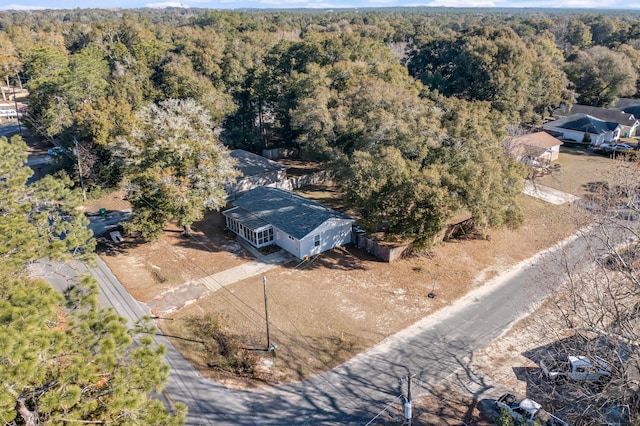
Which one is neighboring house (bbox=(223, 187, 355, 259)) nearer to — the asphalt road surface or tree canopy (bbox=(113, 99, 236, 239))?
tree canopy (bbox=(113, 99, 236, 239))

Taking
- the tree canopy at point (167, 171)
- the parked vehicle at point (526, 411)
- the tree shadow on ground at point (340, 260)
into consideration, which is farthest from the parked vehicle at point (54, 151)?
the parked vehicle at point (526, 411)

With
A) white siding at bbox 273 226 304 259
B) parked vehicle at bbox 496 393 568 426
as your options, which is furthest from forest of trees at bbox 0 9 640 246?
parked vehicle at bbox 496 393 568 426

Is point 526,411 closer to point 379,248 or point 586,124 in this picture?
point 379,248

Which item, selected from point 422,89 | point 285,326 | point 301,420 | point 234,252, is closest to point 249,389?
point 301,420

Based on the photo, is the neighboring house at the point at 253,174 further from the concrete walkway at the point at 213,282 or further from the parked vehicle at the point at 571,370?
the parked vehicle at the point at 571,370

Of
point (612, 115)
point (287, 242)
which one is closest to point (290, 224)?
point (287, 242)

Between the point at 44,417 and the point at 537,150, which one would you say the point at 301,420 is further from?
the point at 537,150
